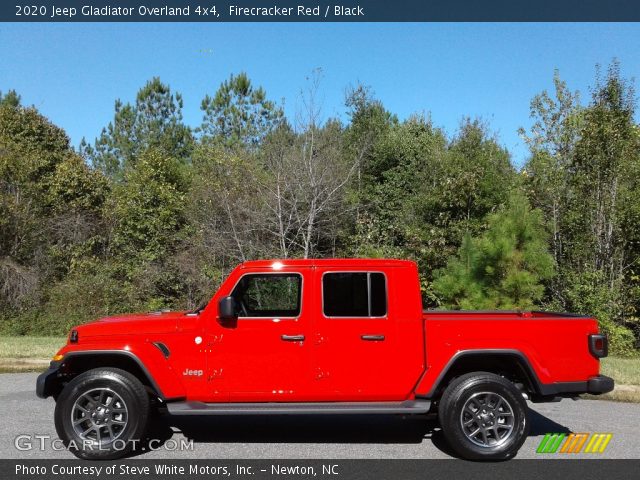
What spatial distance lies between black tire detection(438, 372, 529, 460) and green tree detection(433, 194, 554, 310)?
871cm

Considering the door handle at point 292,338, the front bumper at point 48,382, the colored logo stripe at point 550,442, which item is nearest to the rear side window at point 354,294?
the door handle at point 292,338

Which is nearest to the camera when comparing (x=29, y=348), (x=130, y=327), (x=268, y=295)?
(x=130, y=327)

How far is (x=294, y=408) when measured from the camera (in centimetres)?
→ 554

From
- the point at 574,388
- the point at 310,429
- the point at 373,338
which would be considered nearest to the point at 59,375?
the point at 310,429

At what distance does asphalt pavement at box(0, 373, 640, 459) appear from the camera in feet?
18.7

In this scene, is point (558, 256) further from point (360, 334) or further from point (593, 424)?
point (360, 334)

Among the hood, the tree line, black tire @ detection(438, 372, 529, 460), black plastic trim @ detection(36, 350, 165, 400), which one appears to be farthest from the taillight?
the tree line

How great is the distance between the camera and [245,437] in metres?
6.27

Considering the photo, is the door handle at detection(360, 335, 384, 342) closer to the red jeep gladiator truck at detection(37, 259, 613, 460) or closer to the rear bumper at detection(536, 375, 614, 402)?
the red jeep gladiator truck at detection(37, 259, 613, 460)

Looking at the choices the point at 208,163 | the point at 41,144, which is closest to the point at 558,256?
the point at 208,163

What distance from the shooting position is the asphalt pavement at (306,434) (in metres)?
5.69

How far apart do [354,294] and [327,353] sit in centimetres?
67

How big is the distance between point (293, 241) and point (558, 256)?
8259 millimetres

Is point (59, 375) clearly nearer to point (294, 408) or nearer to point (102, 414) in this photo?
point (102, 414)
